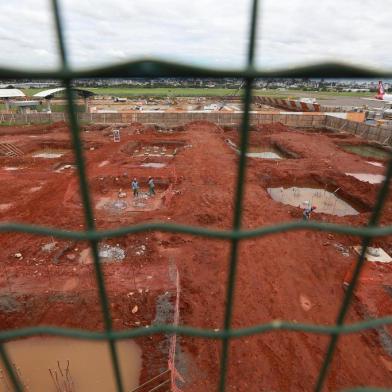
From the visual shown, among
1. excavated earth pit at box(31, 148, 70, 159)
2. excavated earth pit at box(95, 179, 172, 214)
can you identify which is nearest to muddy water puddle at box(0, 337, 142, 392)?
excavated earth pit at box(95, 179, 172, 214)

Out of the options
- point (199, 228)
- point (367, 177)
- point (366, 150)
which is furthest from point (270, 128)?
point (199, 228)

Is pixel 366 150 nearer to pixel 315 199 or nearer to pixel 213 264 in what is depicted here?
pixel 315 199

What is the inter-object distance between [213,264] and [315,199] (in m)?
8.35

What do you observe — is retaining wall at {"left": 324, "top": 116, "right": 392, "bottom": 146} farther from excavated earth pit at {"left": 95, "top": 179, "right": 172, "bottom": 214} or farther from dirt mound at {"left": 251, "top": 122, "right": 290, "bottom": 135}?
excavated earth pit at {"left": 95, "top": 179, "right": 172, "bottom": 214}

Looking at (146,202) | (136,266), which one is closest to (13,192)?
(146,202)

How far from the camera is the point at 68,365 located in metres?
6.13

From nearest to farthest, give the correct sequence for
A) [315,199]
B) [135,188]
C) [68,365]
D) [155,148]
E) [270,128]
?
1. [68,365]
2. [135,188]
3. [315,199]
4. [155,148]
5. [270,128]

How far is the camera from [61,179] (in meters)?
15.5

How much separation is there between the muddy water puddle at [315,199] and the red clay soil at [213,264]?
1.69 ft

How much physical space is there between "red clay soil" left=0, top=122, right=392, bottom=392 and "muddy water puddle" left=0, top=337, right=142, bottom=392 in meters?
0.38

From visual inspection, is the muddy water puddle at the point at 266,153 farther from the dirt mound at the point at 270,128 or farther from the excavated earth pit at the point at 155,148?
the excavated earth pit at the point at 155,148

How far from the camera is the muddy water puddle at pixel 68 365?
19.3ft

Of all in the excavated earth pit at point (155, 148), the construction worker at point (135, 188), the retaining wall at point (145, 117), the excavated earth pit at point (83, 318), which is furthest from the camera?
the retaining wall at point (145, 117)

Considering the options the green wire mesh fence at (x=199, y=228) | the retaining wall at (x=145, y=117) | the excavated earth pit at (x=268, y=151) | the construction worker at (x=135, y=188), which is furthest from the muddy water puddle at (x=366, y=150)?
the green wire mesh fence at (x=199, y=228)
